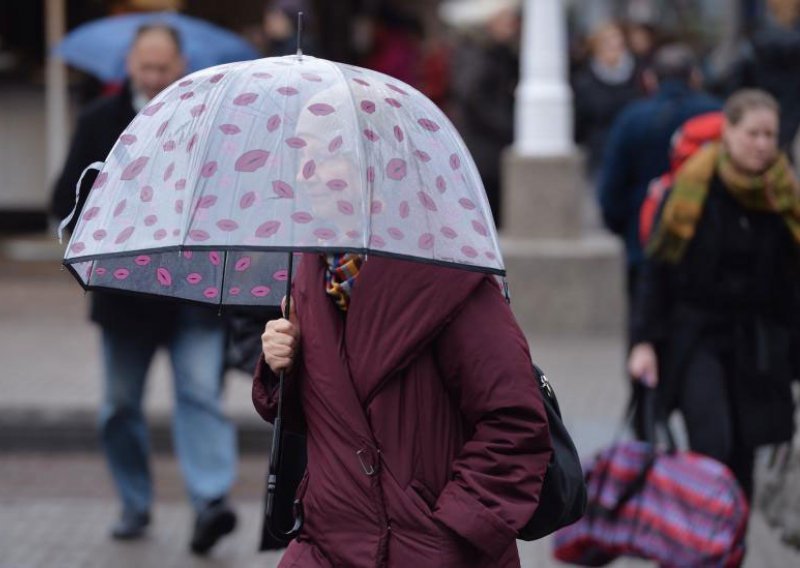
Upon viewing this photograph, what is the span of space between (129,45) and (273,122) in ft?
15.9

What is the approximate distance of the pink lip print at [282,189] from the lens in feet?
10.7

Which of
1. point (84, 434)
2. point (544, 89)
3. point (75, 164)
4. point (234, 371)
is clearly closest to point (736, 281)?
point (75, 164)

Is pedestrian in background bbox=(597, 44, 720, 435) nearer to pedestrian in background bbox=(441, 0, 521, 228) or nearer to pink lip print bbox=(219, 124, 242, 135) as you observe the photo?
pink lip print bbox=(219, 124, 242, 135)

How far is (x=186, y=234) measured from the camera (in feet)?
10.6

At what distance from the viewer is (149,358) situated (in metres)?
6.52

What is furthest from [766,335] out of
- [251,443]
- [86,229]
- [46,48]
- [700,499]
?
[46,48]

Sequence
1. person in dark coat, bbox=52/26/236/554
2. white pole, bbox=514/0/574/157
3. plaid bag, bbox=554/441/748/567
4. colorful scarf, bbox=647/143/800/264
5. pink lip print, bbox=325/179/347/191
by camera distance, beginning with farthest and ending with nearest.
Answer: white pole, bbox=514/0/574/157
person in dark coat, bbox=52/26/236/554
colorful scarf, bbox=647/143/800/264
plaid bag, bbox=554/441/748/567
pink lip print, bbox=325/179/347/191

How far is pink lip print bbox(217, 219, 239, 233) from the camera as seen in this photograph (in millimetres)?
3230

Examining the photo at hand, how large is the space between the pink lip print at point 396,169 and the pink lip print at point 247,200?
256mm

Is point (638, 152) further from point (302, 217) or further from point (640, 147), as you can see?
point (302, 217)

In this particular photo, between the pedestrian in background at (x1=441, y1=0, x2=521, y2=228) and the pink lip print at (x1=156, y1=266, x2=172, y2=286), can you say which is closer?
the pink lip print at (x1=156, y1=266, x2=172, y2=286)

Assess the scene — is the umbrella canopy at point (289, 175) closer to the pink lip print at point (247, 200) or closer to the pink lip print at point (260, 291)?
the pink lip print at point (247, 200)

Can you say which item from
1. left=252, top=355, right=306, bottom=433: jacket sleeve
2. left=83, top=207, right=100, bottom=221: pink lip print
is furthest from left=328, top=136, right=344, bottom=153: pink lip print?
left=252, top=355, right=306, bottom=433: jacket sleeve

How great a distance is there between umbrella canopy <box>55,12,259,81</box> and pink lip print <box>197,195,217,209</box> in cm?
412
